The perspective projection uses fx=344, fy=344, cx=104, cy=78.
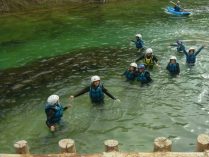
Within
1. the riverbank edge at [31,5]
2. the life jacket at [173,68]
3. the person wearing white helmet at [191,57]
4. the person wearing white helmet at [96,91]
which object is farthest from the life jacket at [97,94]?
the riverbank edge at [31,5]

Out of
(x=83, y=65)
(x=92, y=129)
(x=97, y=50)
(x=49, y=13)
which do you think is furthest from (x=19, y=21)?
(x=92, y=129)

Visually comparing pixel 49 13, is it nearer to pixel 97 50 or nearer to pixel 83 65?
pixel 97 50

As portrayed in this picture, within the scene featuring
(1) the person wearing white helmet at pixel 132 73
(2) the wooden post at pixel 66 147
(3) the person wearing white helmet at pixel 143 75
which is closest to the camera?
(2) the wooden post at pixel 66 147

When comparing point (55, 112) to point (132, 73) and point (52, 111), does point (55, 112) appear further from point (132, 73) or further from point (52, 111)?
point (132, 73)

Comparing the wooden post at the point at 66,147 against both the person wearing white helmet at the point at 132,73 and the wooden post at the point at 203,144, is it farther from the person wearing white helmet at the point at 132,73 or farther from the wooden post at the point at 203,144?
the person wearing white helmet at the point at 132,73

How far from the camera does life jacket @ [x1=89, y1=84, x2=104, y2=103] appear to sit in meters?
16.0

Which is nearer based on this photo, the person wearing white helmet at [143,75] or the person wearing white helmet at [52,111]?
the person wearing white helmet at [52,111]

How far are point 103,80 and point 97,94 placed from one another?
3828 millimetres

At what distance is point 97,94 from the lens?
52.7 ft

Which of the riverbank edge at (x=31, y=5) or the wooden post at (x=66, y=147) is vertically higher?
the riverbank edge at (x=31, y=5)

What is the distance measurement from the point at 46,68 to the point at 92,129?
9.25 metres

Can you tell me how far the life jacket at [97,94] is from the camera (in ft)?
52.4

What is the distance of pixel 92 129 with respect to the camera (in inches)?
570

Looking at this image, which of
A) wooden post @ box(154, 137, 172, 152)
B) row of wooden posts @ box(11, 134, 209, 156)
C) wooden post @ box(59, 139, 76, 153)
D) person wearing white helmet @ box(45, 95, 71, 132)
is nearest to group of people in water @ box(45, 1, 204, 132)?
person wearing white helmet @ box(45, 95, 71, 132)
